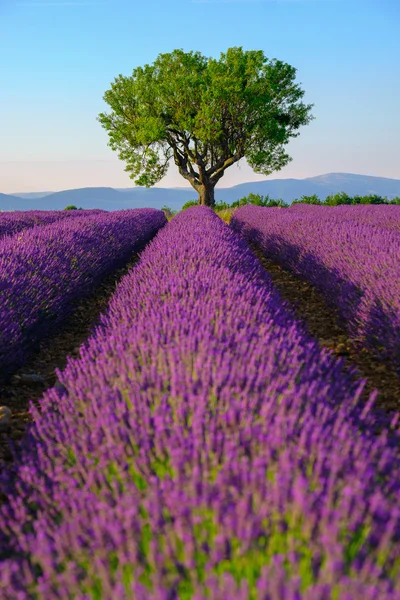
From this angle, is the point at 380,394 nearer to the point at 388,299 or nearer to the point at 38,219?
the point at 388,299

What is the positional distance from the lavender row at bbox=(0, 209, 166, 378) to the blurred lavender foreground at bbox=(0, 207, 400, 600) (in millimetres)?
1912

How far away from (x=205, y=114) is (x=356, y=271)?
20782mm

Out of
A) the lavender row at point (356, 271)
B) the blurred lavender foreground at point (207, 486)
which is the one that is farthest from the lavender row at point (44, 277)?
the lavender row at point (356, 271)

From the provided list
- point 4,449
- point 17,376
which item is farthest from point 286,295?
point 4,449

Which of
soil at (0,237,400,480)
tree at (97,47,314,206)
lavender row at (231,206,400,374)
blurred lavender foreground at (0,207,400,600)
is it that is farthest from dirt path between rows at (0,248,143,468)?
tree at (97,47,314,206)

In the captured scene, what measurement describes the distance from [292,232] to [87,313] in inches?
156

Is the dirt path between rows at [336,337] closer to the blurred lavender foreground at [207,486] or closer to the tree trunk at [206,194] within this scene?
the blurred lavender foreground at [207,486]

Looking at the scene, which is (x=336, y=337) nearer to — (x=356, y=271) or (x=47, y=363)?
(x=356, y=271)

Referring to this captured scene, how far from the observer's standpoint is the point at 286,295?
7586mm

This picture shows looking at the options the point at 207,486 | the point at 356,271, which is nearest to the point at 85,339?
the point at 356,271

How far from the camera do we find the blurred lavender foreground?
3.89 feet

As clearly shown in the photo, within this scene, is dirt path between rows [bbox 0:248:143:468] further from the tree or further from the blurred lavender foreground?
the tree

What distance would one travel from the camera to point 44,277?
5.46 metres

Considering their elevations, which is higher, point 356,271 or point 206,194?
point 206,194
